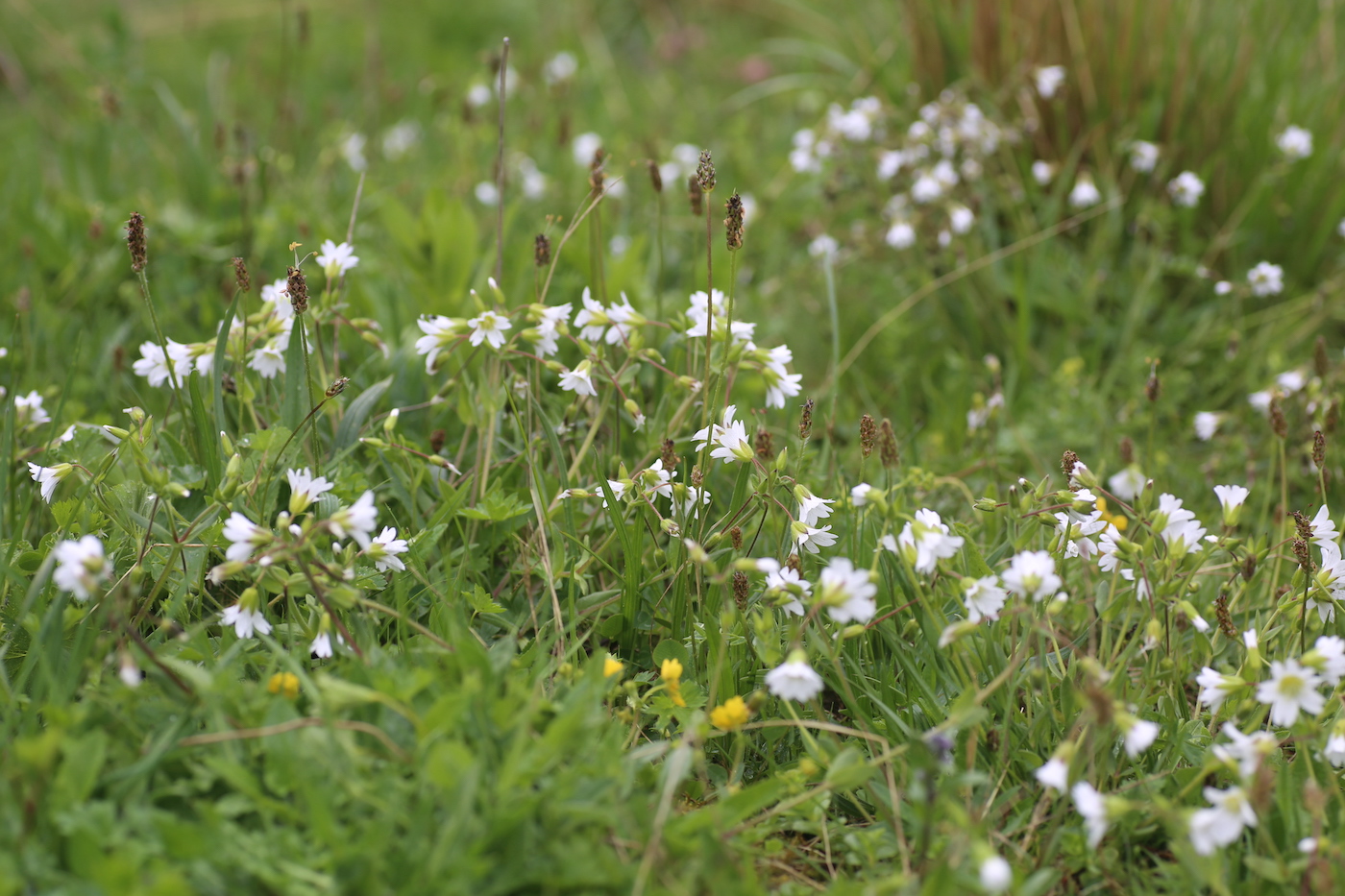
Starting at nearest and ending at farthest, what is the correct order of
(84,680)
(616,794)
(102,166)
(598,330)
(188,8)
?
(616,794) < (84,680) < (598,330) < (102,166) < (188,8)

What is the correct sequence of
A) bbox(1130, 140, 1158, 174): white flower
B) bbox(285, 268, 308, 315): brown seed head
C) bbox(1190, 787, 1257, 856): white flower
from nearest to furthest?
bbox(1190, 787, 1257, 856): white flower → bbox(285, 268, 308, 315): brown seed head → bbox(1130, 140, 1158, 174): white flower

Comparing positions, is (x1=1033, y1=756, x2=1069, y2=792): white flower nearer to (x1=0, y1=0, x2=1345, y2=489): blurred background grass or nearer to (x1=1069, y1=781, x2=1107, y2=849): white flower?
(x1=1069, y1=781, x2=1107, y2=849): white flower

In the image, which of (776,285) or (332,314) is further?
(776,285)

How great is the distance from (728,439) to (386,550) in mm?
517

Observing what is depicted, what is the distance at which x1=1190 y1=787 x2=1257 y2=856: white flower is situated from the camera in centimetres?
120

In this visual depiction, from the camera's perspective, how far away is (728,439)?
1595 millimetres

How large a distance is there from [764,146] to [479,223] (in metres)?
1.50

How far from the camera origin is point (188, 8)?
222 inches

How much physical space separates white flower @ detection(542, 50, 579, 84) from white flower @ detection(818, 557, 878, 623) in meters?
3.18

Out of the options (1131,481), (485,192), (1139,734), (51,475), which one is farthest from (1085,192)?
(51,475)

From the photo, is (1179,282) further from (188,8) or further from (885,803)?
(188,8)

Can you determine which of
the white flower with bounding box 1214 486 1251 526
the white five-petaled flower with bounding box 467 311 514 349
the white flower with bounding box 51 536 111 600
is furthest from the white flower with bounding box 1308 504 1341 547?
the white flower with bounding box 51 536 111 600

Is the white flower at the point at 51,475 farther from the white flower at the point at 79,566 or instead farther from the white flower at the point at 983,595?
the white flower at the point at 983,595

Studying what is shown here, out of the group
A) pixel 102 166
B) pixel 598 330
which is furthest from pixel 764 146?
pixel 598 330
